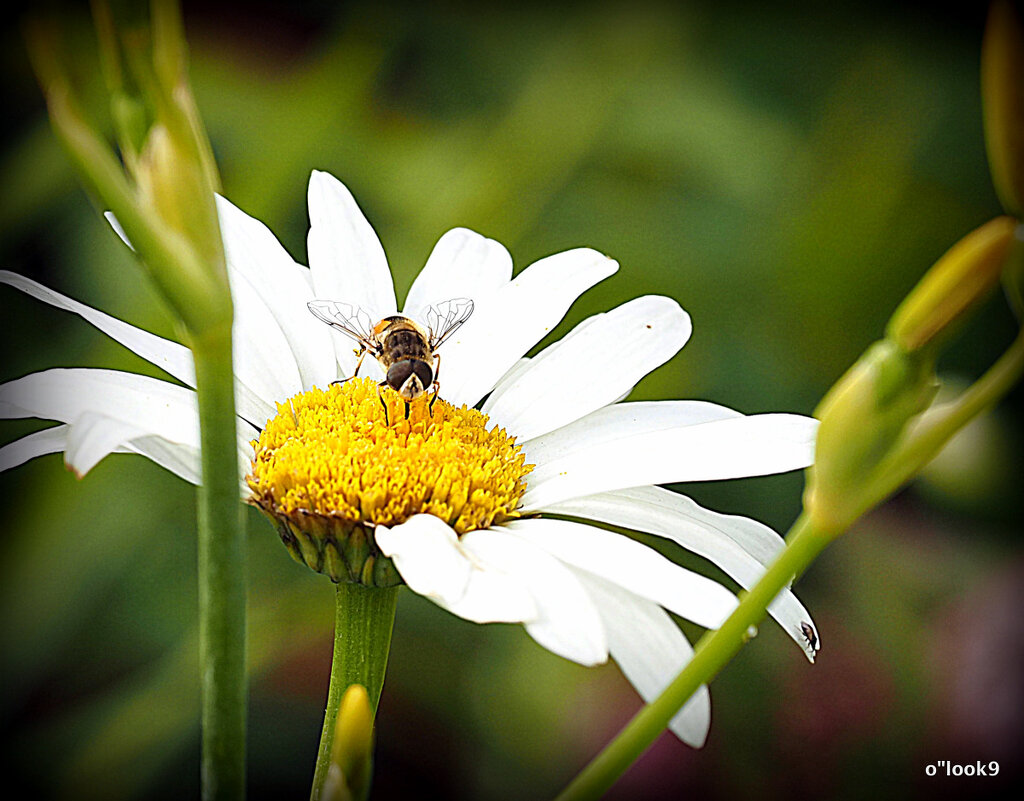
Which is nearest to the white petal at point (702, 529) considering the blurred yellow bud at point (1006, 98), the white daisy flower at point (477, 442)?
the white daisy flower at point (477, 442)

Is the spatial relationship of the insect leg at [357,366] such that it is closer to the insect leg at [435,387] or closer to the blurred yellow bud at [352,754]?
the insect leg at [435,387]

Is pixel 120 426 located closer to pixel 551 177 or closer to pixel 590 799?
pixel 590 799

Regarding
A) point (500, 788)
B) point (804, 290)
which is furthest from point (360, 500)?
point (804, 290)

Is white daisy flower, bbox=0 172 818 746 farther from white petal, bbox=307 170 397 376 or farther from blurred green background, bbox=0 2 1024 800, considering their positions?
blurred green background, bbox=0 2 1024 800

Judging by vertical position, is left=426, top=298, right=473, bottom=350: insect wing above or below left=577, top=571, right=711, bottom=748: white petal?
above

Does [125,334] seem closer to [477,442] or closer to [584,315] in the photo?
[477,442]

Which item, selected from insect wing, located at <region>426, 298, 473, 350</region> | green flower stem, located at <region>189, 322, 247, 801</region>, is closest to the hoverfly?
insect wing, located at <region>426, 298, 473, 350</region>
